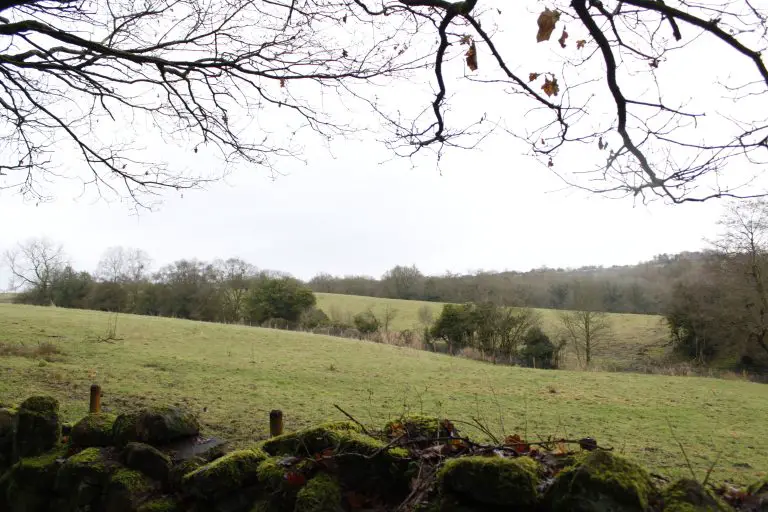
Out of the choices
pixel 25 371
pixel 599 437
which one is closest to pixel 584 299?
pixel 599 437

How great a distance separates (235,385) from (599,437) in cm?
819

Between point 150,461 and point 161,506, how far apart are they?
1.15ft

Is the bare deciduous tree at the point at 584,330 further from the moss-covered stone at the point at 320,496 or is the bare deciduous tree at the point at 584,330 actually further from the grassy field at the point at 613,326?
the moss-covered stone at the point at 320,496

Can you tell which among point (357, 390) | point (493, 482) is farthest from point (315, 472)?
point (357, 390)

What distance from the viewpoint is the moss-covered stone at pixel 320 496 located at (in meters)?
2.46

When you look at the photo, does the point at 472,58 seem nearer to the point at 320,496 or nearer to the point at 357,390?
the point at 320,496

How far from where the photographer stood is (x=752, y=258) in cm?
2559

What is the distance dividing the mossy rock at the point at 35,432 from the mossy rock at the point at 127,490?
1.01 metres

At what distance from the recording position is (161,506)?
307cm

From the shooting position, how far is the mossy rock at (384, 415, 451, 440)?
2875 millimetres

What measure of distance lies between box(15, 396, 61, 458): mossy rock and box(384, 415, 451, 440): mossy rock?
2.75 m

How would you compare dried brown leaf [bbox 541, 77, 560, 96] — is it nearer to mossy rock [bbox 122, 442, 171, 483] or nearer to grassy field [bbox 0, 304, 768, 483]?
grassy field [bbox 0, 304, 768, 483]

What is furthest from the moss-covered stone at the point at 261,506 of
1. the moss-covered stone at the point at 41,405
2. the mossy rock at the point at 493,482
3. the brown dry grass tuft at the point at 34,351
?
the brown dry grass tuft at the point at 34,351

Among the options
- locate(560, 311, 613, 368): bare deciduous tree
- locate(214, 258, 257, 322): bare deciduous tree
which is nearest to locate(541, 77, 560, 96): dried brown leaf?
locate(560, 311, 613, 368): bare deciduous tree
